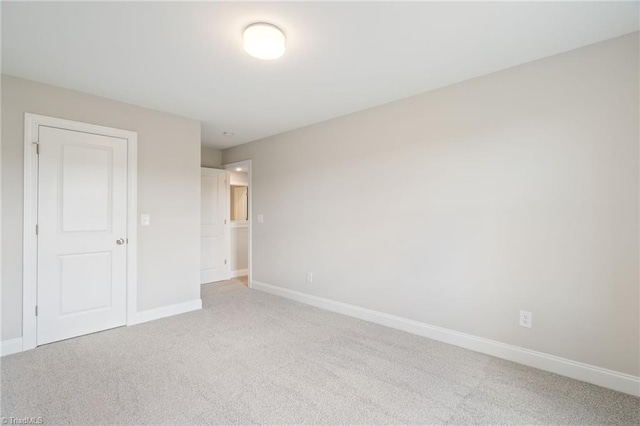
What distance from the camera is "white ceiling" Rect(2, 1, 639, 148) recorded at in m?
1.83

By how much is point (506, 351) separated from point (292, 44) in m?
2.94

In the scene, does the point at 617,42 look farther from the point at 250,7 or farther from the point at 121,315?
the point at 121,315

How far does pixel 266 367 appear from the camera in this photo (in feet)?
7.90

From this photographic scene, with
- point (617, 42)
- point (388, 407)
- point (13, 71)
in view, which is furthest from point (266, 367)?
point (617, 42)

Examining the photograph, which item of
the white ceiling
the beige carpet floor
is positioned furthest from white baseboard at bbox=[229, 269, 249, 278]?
the white ceiling

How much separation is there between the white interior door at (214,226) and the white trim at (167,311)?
4.46 feet

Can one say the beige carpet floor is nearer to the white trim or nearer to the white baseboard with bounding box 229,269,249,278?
the white trim

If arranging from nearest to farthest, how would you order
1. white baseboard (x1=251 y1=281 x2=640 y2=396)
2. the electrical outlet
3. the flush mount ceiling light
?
the flush mount ceiling light, white baseboard (x1=251 y1=281 x2=640 y2=396), the electrical outlet

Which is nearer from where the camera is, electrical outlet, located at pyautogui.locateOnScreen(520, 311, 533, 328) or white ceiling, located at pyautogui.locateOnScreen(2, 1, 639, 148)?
white ceiling, located at pyautogui.locateOnScreen(2, 1, 639, 148)

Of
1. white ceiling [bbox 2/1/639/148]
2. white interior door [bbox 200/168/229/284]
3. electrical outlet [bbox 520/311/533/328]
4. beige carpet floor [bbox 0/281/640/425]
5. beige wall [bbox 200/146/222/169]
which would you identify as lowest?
beige carpet floor [bbox 0/281/640/425]

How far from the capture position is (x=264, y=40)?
1986mm

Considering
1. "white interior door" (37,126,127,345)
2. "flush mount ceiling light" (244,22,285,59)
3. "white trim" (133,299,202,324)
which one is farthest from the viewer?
"white trim" (133,299,202,324)

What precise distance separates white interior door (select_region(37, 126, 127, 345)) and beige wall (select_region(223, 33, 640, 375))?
2323 mm

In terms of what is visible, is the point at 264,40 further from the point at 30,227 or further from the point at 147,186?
the point at 30,227
